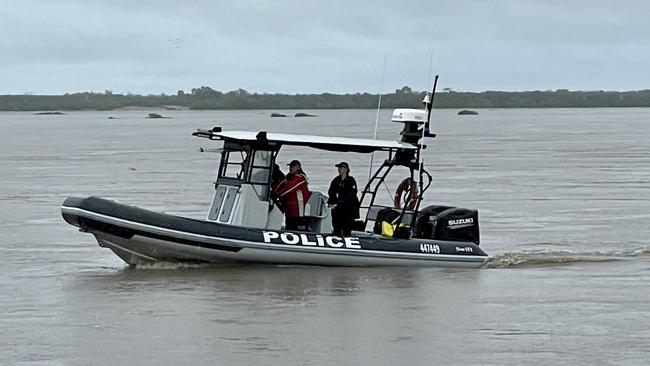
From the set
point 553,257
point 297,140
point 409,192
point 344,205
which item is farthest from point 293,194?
point 553,257

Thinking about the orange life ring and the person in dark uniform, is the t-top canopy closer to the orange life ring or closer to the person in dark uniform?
the person in dark uniform

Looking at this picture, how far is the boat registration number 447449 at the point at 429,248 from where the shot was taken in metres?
15.6

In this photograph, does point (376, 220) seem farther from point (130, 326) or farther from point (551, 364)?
point (551, 364)

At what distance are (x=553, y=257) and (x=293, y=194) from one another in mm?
3751

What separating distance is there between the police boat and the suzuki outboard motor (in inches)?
0.5

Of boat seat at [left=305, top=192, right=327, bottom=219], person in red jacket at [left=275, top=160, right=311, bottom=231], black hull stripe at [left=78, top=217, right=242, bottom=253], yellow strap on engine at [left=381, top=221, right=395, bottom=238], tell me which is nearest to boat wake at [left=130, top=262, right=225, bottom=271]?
black hull stripe at [left=78, top=217, right=242, bottom=253]

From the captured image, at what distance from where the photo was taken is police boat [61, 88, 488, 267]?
14734 millimetres

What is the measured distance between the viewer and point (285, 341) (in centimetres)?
1110

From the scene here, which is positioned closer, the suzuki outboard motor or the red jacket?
the red jacket

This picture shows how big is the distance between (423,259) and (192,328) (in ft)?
15.1

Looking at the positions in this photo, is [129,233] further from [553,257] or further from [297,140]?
[553,257]

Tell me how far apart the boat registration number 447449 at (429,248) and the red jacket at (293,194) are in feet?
4.90

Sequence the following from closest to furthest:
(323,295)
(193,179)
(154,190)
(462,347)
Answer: (462,347) < (323,295) < (154,190) < (193,179)

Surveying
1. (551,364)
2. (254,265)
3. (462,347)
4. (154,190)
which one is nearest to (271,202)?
(254,265)
